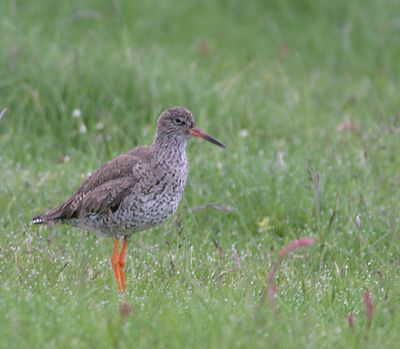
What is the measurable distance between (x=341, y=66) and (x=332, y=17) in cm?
88

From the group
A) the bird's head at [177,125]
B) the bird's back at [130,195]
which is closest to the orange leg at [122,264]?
the bird's back at [130,195]

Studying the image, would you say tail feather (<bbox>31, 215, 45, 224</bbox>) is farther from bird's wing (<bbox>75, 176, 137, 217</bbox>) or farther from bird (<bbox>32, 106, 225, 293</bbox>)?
bird's wing (<bbox>75, 176, 137, 217</bbox>)

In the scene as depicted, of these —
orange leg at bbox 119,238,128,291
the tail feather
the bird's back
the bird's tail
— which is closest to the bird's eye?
the bird's back

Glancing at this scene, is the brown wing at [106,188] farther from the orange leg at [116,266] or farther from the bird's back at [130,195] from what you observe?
the orange leg at [116,266]

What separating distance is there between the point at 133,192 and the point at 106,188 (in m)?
0.24

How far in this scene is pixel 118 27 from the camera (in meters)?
11.5

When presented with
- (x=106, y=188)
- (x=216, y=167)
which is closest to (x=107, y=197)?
(x=106, y=188)

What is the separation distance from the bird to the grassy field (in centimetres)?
19

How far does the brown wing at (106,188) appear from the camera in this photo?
246 inches

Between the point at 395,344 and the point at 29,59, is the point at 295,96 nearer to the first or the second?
the point at 29,59

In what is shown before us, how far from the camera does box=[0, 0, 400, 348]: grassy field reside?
4809mm

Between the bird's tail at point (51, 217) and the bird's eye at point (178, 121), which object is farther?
the bird's eye at point (178, 121)

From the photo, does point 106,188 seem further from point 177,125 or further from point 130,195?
point 177,125

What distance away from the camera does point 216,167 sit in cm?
804
